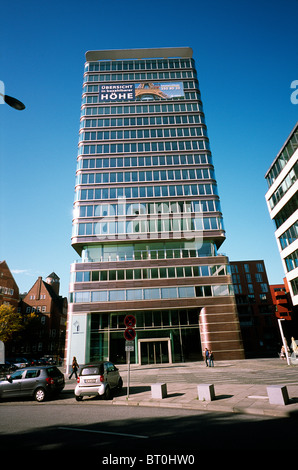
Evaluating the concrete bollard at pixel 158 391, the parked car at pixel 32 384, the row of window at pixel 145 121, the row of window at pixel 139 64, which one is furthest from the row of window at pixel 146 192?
the concrete bollard at pixel 158 391

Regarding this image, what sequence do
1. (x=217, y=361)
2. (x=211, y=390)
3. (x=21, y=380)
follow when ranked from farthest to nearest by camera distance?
1. (x=217, y=361)
2. (x=21, y=380)
3. (x=211, y=390)

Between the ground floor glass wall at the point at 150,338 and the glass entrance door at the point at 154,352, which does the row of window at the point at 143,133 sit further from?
the glass entrance door at the point at 154,352

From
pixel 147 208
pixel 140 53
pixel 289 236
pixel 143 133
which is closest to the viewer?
pixel 289 236

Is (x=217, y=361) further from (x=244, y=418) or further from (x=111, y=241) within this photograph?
(x=244, y=418)

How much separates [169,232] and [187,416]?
29101mm

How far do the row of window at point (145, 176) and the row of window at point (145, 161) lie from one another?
4.30 feet

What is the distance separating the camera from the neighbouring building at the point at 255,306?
7056cm

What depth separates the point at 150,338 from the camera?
32781mm

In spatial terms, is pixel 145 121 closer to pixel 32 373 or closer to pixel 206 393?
pixel 32 373

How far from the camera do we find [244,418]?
7.42 metres

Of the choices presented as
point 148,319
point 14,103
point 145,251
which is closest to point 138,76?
point 145,251

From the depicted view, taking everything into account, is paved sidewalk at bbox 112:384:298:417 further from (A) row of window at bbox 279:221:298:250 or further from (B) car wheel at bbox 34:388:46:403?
(A) row of window at bbox 279:221:298:250

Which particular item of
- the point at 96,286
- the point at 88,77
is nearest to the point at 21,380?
the point at 96,286

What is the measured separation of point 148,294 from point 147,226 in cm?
939
